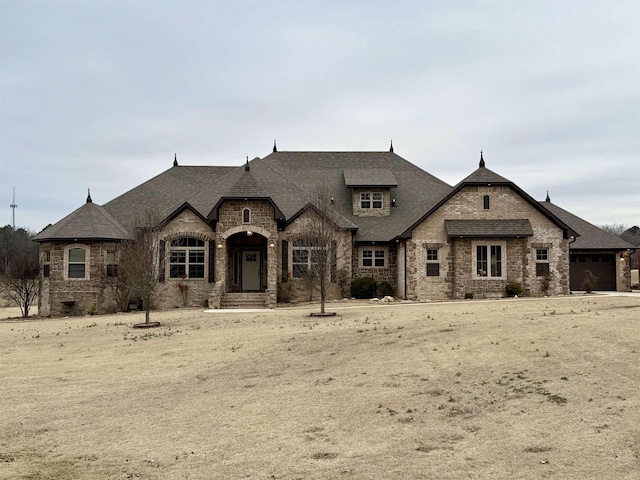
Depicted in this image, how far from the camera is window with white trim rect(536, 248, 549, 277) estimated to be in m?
31.4

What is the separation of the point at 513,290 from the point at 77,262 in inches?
892

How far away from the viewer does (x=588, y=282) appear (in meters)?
34.4

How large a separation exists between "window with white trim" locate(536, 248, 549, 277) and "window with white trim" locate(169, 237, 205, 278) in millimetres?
17987

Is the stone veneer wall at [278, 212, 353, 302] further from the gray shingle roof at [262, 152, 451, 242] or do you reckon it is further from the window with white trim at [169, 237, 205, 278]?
the window with white trim at [169, 237, 205, 278]

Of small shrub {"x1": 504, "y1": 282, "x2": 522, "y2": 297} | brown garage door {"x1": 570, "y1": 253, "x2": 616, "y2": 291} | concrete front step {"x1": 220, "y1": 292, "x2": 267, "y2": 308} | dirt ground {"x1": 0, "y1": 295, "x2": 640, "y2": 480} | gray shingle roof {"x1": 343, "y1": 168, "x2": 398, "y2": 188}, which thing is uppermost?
gray shingle roof {"x1": 343, "y1": 168, "x2": 398, "y2": 188}

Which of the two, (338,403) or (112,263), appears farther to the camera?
(112,263)

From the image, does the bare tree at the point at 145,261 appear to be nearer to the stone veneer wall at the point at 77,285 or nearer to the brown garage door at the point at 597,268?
the stone veneer wall at the point at 77,285

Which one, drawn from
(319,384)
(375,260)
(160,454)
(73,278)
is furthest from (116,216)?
(160,454)

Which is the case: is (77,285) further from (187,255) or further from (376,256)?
(376,256)

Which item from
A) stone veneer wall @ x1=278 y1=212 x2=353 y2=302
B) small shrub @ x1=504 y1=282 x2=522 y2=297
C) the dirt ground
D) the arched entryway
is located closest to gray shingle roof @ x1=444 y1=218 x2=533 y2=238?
small shrub @ x1=504 y1=282 x2=522 y2=297

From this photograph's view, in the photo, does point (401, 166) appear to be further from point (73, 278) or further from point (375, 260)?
point (73, 278)

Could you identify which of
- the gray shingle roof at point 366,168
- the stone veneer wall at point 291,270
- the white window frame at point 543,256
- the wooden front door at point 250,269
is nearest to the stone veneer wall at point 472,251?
the white window frame at point 543,256

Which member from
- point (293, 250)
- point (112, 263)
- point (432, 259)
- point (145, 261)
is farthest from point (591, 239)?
point (112, 263)

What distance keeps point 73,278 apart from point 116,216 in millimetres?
6241
